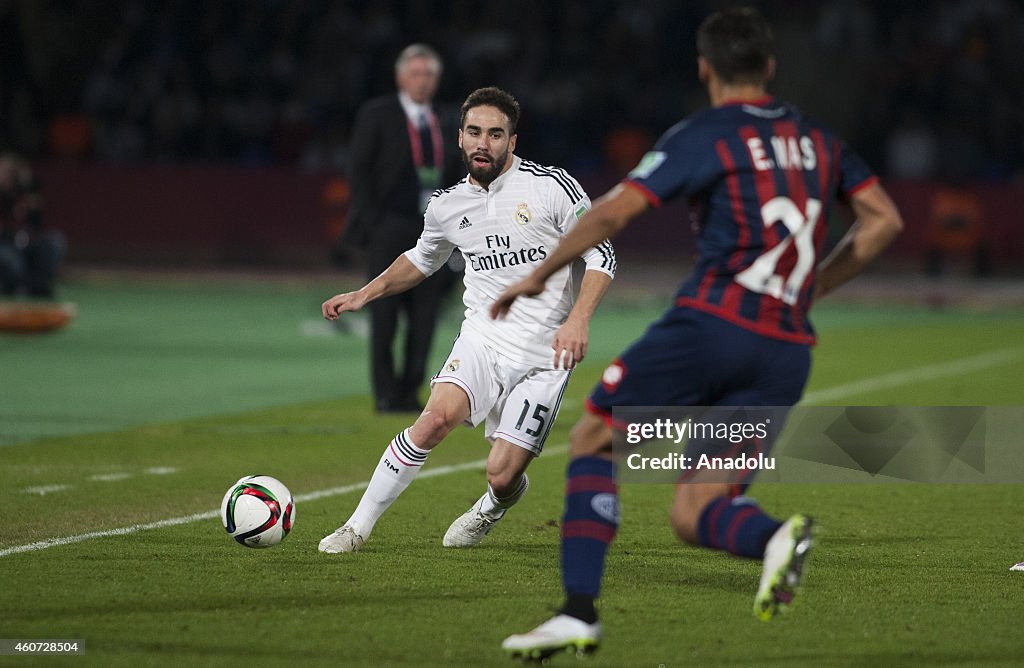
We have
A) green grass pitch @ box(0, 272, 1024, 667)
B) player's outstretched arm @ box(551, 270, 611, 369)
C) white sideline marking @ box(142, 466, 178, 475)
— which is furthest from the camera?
white sideline marking @ box(142, 466, 178, 475)

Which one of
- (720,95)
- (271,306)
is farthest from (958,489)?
(271,306)

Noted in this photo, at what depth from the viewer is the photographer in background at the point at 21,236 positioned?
19844 mm

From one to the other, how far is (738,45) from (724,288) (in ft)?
2.45

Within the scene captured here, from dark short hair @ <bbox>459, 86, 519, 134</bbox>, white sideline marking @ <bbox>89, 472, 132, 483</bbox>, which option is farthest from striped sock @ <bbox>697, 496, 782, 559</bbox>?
white sideline marking @ <bbox>89, 472, 132, 483</bbox>

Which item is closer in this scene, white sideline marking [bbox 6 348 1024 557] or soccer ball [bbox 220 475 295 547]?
soccer ball [bbox 220 475 295 547]

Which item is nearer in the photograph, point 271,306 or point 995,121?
point 271,306

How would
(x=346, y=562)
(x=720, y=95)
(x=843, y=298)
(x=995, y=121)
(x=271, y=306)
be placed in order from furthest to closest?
(x=995, y=121)
(x=843, y=298)
(x=271, y=306)
(x=346, y=562)
(x=720, y=95)

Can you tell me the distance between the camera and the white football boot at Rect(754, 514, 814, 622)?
198 inches

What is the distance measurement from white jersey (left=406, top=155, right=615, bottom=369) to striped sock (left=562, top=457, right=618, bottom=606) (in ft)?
6.53

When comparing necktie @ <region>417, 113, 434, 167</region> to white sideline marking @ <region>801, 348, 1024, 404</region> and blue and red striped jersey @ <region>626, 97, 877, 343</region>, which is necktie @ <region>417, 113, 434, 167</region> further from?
blue and red striped jersey @ <region>626, 97, 877, 343</region>

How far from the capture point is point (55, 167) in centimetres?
2633

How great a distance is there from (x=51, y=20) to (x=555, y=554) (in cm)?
2420

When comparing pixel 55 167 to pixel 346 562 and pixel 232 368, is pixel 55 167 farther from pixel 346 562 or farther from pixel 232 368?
pixel 346 562

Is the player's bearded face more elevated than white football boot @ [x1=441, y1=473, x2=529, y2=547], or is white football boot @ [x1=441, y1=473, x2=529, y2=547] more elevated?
the player's bearded face
